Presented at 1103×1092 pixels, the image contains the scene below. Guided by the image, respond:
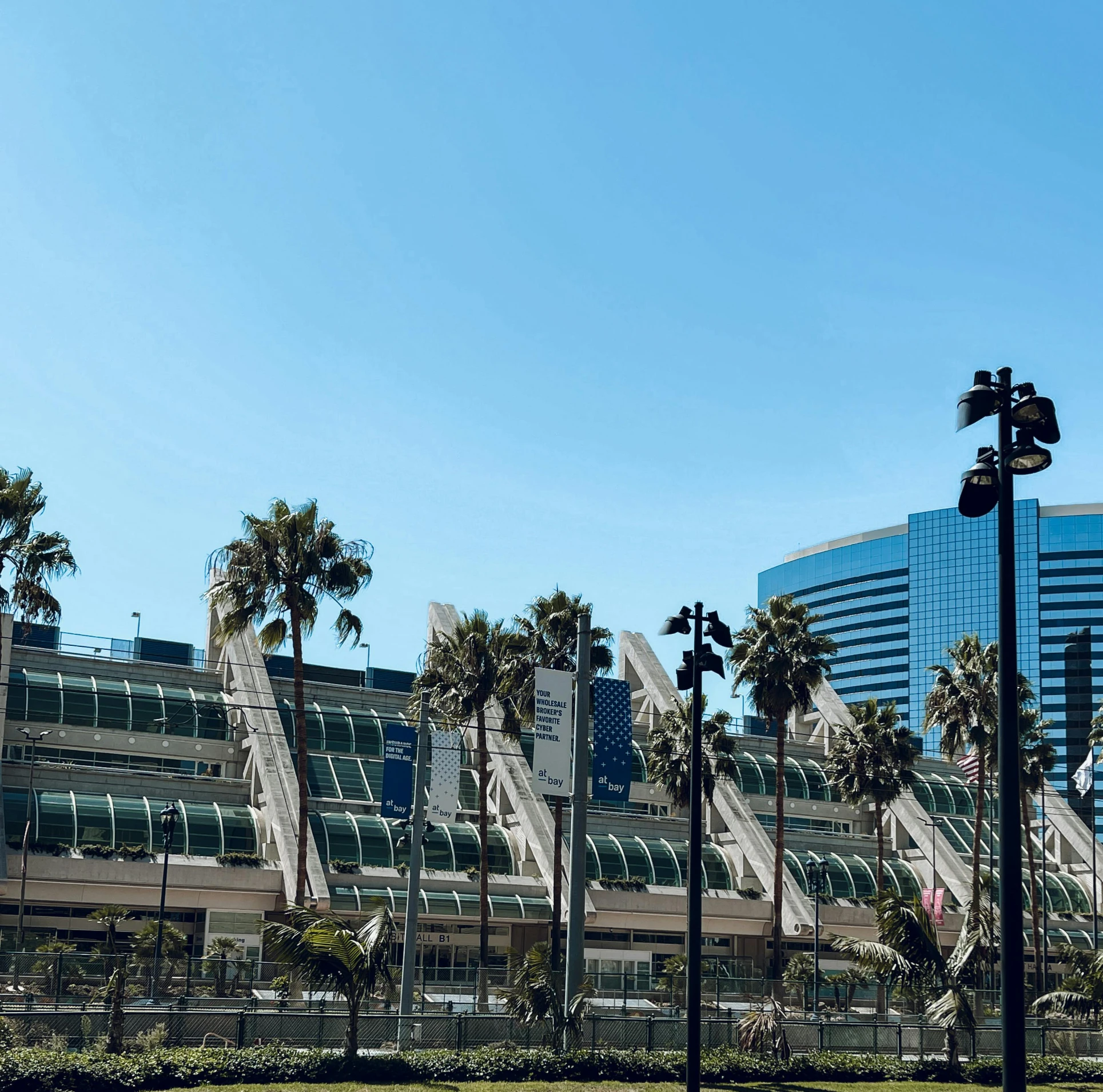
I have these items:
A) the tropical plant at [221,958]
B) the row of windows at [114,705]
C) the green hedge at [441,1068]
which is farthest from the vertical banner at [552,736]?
the row of windows at [114,705]

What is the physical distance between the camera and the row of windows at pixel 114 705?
64062mm

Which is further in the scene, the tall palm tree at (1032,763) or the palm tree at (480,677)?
the tall palm tree at (1032,763)

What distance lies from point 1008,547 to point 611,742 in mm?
16100

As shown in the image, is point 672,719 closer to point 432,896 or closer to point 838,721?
point 432,896

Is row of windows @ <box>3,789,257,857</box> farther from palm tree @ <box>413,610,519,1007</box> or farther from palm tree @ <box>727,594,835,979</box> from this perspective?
palm tree @ <box>727,594,835,979</box>

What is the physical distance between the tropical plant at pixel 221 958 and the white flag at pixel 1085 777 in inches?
1313

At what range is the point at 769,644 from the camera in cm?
5506

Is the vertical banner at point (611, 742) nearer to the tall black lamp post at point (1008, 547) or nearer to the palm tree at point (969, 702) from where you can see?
the tall black lamp post at point (1008, 547)

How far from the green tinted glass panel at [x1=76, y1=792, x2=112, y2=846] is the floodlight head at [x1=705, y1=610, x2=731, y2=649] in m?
40.0

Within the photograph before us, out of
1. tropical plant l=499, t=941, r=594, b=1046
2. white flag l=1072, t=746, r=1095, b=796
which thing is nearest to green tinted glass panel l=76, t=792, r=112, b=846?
tropical plant l=499, t=941, r=594, b=1046

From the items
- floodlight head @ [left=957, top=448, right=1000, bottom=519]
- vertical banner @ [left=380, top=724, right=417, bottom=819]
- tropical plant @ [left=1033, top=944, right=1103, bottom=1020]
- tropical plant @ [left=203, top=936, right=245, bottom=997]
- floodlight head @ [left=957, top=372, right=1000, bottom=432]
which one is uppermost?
floodlight head @ [left=957, top=372, right=1000, bottom=432]

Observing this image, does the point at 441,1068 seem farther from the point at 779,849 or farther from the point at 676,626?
the point at 779,849

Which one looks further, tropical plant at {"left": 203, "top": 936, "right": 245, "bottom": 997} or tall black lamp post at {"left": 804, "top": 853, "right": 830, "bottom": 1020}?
tall black lamp post at {"left": 804, "top": 853, "right": 830, "bottom": 1020}

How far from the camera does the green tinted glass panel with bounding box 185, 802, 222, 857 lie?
195ft
